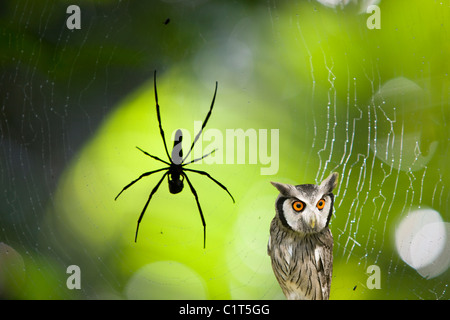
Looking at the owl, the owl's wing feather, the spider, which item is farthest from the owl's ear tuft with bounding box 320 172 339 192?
the spider

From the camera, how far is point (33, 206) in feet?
4.21

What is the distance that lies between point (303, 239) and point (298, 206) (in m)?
0.12

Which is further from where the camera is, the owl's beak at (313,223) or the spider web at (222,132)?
the spider web at (222,132)

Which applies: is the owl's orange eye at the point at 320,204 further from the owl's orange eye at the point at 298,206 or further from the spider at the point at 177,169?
the spider at the point at 177,169

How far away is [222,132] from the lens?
1.17 m

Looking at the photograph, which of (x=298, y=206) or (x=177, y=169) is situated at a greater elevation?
(x=177, y=169)

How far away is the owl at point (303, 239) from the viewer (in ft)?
2.73

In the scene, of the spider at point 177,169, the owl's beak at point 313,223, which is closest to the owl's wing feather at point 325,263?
the owl's beak at point 313,223

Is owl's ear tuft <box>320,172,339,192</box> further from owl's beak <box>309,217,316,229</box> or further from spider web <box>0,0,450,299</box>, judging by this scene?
spider web <box>0,0,450,299</box>

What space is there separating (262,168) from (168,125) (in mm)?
296

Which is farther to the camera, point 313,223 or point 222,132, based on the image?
point 222,132

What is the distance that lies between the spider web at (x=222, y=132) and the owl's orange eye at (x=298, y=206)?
0.82 ft

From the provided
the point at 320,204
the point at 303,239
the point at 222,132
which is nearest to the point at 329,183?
the point at 320,204

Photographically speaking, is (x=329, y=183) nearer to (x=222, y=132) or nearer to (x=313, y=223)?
(x=313, y=223)
